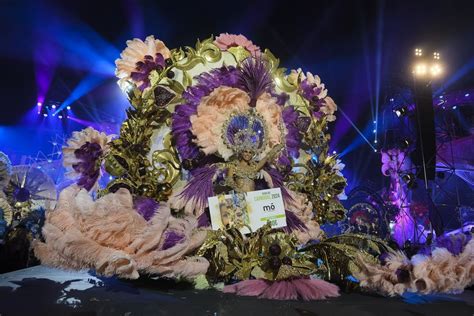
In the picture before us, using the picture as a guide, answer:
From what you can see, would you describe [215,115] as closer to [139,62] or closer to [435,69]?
[139,62]

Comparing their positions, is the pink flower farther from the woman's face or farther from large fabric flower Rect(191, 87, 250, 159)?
the woman's face

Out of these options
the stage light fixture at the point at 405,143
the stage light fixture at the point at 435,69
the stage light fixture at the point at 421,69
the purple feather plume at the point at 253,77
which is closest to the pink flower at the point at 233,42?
the purple feather plume at the point at 253,77

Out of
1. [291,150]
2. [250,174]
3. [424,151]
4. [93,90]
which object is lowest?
[250,174]

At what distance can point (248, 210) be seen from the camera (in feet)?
5.09

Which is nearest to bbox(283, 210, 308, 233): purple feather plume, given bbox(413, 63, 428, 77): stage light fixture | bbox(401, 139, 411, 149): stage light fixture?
bbox(413, 63, 428, 77): stage light fixture

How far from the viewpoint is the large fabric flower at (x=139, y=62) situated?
5.65 feet

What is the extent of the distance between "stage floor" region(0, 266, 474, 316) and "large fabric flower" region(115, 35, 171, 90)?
99cm

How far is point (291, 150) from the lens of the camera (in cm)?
192

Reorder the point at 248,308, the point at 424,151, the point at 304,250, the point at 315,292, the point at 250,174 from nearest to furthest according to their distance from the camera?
the point at 248,308
the point at 315,292
the point at 304,250
the point at 250,174
the point at 424,151

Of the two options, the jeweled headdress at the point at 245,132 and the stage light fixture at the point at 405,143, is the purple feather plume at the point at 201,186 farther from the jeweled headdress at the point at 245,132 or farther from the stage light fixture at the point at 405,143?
the stage light fixture at the point at 405,143

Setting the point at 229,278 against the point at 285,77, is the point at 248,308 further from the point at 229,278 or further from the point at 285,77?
the point at 285,77

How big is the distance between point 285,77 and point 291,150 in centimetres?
46

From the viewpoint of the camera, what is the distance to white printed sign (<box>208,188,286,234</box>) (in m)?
1.51

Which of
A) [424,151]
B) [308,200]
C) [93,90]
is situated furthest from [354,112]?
[308,200]
